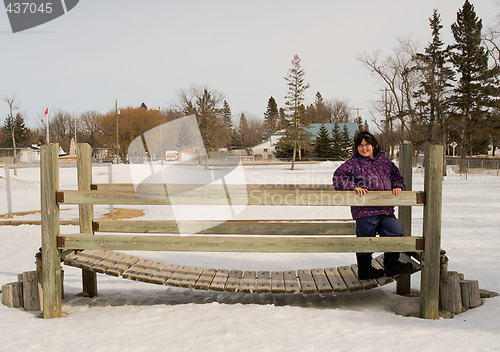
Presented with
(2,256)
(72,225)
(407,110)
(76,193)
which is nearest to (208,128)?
(407,110)

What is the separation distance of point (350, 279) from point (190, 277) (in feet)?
6.55

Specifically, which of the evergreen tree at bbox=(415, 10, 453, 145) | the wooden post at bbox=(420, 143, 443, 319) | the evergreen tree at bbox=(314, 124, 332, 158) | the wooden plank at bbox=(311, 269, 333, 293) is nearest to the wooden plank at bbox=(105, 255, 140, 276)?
the wooden plank at bbox=(311, 269, 333, 293)

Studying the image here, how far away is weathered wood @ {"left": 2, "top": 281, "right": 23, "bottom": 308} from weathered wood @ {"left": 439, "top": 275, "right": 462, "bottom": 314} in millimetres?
5035

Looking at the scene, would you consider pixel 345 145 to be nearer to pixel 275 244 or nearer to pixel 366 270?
pixel 366 270

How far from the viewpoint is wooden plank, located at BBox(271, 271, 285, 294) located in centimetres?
460

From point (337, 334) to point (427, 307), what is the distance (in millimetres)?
1375

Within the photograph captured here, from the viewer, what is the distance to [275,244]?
450 centimetres

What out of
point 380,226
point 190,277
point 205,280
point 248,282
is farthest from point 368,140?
point 190,277

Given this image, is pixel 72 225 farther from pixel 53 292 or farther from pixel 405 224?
pixel 405 224

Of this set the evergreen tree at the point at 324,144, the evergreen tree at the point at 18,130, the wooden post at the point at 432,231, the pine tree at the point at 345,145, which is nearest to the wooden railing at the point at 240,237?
the wooden post at the point at 432,231

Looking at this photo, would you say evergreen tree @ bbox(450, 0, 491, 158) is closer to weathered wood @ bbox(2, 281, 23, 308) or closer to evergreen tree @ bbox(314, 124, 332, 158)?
evergreen tree @ bbox(314, 124, 332, 158)

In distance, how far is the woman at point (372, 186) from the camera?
473 centimetres

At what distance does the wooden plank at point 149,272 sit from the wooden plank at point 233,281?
2.98 ft

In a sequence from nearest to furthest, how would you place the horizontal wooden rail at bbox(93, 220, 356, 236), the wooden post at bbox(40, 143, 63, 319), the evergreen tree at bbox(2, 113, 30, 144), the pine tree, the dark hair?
the wooden post at bbox(40, 143, 63, 319), the dark hair, the horizontal wooden rail at bbox(93, 220, 356, 236), the pine tree, the evergreen tree at bbox(2, 113, 30, 144)
